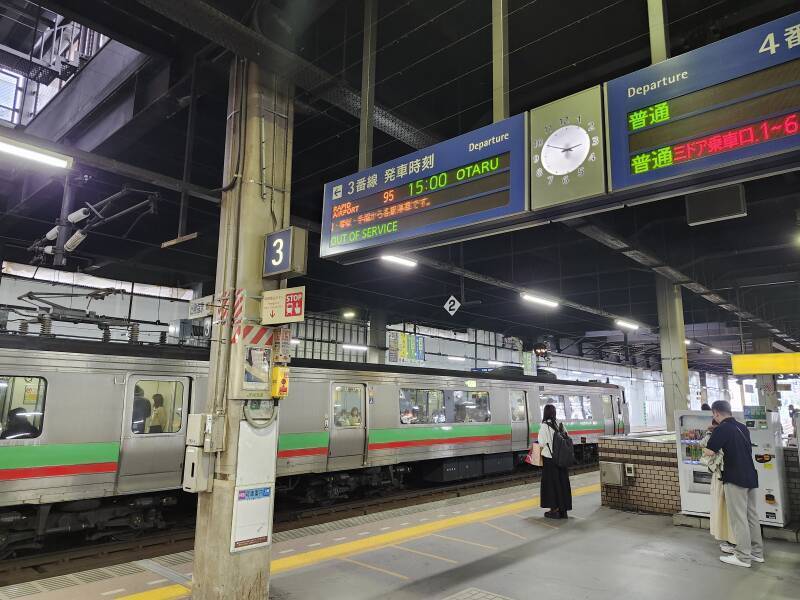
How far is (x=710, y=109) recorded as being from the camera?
324 centimetres

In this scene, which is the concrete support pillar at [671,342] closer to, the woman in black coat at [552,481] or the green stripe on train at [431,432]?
the green stripe on train at [431,432]

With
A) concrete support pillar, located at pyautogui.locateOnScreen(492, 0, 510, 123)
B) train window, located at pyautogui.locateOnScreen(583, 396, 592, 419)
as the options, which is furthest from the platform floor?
train window, located at pyautogui.locateOnScreen(583, 396, 592, 419)

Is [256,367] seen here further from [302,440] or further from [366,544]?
[302,440]

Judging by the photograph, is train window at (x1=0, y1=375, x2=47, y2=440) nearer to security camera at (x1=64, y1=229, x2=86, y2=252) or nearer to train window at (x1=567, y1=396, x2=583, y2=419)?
security camera at (x1=64, y1=229, x2=86, y2=252)

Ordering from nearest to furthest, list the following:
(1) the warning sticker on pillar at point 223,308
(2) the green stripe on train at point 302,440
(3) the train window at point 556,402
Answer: (1) the warning sticker on pillar at point 223,308 < (2) the green stripe on train at point 302,440 < (3) the train window at point 556,402

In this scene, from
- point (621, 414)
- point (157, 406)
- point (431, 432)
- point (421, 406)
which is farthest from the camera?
point (621, 414)

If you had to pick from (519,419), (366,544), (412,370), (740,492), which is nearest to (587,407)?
(519,419)

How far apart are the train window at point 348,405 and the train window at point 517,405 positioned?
208 inches

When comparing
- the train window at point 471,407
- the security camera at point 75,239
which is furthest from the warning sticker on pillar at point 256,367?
the train window at point 471,407

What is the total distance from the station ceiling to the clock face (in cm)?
256

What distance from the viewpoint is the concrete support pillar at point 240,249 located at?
4.54m

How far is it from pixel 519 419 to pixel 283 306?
34.5ft

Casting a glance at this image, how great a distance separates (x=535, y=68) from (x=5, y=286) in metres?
14.4

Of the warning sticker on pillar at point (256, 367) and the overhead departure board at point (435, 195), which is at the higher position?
the overhead departure board at point (435, 195)
